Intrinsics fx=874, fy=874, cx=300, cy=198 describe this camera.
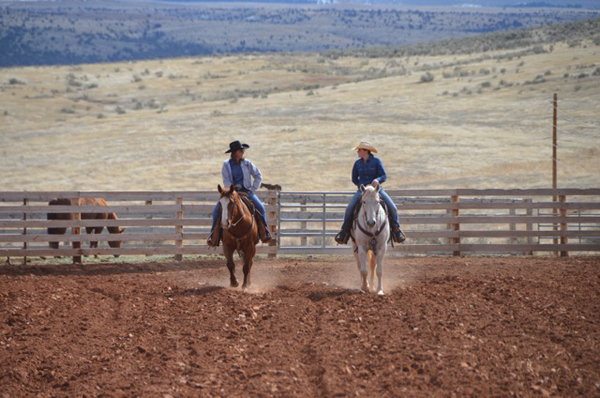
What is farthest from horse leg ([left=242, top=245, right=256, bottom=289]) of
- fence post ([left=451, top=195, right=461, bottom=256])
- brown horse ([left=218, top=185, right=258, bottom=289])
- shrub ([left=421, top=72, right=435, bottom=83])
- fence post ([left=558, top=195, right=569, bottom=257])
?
shrub ([left=421, top=72, right=435, bottom=83])

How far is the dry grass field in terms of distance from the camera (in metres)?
32.6

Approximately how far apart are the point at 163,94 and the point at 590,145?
128ft

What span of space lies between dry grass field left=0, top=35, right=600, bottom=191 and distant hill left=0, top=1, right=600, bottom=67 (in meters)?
78.2

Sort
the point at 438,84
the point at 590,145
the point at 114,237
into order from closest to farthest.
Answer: the point at 114,237 < the point at 590,145 < the point at 438,84

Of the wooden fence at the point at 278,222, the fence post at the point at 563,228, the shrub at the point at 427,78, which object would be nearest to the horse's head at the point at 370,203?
the wooden fence at the point at 278,222

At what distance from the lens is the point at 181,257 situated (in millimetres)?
17734

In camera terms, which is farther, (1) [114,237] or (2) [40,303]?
(1) [114,237]

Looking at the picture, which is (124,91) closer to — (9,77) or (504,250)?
(9,77)

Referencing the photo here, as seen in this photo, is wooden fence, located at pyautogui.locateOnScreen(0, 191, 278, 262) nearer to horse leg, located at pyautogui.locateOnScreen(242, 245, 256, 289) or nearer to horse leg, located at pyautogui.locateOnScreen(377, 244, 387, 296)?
horse leg, located at pyautogui.locateOnScreen(242, 245, 256, 289)

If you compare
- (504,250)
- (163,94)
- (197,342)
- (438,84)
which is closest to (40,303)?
(197,342)

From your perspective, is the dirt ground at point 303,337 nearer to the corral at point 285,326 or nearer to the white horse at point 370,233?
the corral at point 285,326

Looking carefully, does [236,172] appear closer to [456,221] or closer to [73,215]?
[73,215]

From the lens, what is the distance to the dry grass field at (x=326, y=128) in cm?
3259

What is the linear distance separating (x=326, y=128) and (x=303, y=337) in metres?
32.3
